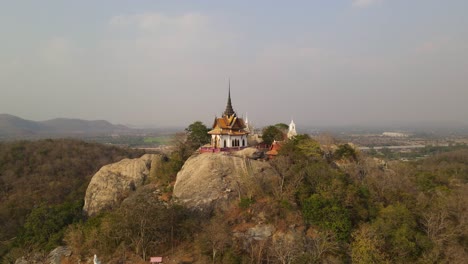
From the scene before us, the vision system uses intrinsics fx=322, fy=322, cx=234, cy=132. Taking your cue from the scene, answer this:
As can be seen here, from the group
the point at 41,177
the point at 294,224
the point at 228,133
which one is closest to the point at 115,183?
the point at 228,133

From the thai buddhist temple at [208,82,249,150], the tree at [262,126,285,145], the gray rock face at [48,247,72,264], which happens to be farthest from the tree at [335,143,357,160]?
the gray rock face at [48,247,72,264]

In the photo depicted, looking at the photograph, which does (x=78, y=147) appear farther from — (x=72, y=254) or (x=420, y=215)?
(x=420, y=215)

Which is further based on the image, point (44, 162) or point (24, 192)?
point (44, 162)

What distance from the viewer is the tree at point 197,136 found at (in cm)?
4194

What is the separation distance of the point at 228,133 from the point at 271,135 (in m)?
6.84

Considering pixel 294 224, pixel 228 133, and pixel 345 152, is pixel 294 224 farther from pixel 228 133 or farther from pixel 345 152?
pixel 345 152

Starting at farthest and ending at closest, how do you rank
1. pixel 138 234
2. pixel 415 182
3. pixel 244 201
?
pixel 415 182
pixel 244 201
pixel 138 234

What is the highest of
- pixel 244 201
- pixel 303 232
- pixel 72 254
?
pixel 244 201

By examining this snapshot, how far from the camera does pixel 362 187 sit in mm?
29531

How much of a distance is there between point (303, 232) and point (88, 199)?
25.5 m

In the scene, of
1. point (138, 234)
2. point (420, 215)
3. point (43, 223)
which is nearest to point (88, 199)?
point (43, 223)

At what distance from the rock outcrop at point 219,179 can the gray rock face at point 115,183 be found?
7853 millimetres

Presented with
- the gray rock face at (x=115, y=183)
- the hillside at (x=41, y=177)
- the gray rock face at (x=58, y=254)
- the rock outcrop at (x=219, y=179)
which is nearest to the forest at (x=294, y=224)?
the gray rock face at (x=58, y=254)

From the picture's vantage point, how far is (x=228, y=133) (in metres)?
37.3
